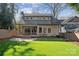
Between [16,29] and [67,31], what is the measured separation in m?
0.68

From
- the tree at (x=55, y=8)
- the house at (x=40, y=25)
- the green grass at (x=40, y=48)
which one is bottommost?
the green grass at (x=40, y=48)

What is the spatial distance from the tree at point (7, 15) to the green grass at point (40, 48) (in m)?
0.26

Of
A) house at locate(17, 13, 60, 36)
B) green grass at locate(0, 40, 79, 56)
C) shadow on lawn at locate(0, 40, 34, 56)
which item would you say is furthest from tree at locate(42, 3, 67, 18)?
shadow on lawn at locate(0, 40, 34, 56)

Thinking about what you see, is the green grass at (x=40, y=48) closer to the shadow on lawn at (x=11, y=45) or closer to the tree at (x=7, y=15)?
the shadow on lawn at (x=11, y=45)

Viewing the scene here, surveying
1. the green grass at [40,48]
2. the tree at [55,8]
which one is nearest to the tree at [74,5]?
the tree at [55,8]

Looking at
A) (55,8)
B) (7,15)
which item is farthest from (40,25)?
(7,15)

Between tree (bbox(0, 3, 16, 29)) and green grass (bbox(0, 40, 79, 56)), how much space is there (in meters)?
0.26

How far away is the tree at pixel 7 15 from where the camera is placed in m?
4.44

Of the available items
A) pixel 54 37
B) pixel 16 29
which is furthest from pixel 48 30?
pixel 16 29

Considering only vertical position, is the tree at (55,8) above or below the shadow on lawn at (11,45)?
above

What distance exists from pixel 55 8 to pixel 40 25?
298 millimetres

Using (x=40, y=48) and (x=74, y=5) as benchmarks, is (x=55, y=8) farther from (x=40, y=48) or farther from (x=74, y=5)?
(x=40, y=48)

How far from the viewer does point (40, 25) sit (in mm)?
4473

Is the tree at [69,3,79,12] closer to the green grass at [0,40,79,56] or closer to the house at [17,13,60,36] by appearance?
the house at [17,13,60,36]
